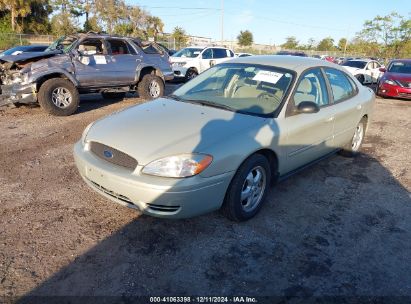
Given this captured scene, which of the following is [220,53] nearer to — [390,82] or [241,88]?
[390,82]

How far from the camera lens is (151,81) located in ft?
30.9

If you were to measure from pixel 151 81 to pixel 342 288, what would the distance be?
7903mm

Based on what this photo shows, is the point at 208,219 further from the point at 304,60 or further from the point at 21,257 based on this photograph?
the point at 304,60

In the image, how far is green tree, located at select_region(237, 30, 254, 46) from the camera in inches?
2413

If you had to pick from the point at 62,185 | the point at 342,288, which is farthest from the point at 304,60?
the point at 62,185

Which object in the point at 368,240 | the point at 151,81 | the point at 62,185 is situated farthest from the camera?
the point at 151,81

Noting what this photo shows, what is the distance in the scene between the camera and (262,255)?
2943 mm

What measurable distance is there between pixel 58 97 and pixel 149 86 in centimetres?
260

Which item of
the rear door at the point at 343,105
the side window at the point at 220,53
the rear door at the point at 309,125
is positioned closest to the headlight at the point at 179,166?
the rear door at the point at 309,125

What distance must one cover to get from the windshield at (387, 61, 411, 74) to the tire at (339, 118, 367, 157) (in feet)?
28.7

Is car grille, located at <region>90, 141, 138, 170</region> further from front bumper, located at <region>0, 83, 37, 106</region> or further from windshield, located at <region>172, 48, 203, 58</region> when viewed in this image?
windshield, located at <region>172, 48, 203, 58</region>

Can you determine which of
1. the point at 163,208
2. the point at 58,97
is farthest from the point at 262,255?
the point at 58,97

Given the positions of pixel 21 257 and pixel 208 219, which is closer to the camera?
pixel 21 257

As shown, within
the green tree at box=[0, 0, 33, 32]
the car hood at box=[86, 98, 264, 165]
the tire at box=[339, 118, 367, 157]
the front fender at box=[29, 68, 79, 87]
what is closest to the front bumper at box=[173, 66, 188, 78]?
the front fender at box=[29, 68, 79, 87]
